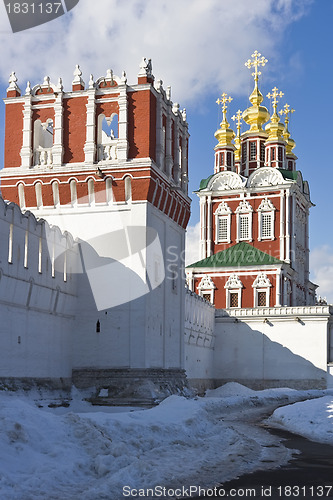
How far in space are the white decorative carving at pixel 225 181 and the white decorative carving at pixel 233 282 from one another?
25.3ft

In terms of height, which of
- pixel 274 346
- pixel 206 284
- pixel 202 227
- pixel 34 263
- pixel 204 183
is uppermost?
pixel 204 183

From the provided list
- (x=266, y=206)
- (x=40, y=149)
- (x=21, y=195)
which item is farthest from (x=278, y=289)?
(x=21, y=195)

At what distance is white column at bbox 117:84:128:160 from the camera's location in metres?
27.2

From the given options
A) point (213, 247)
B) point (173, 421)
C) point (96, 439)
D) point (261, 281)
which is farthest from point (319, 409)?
point (213, 247)

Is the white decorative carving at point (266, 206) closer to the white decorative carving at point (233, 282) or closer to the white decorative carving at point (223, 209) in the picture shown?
the white decorative carving at point (223, 209)

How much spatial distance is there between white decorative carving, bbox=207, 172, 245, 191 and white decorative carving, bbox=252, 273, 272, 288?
8.36 meters

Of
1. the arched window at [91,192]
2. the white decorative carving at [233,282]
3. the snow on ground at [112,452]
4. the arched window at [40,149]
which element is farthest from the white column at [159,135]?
the white decorative carving at [233,282]

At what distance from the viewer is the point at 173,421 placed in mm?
17047

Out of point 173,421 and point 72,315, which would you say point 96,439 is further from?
point 72,315

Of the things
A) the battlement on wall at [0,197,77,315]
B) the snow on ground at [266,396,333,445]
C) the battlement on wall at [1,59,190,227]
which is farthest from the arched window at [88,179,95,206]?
the snow on ground at [266,396,333,445]

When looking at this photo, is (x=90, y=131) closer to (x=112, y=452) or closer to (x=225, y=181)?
(x=112, y=452)

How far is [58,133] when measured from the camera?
27875 millimetres

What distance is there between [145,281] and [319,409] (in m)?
7.62

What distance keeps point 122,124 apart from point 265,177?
32822 mm
